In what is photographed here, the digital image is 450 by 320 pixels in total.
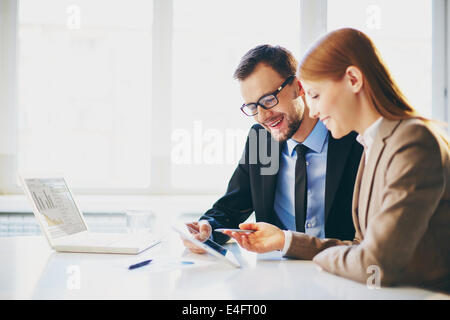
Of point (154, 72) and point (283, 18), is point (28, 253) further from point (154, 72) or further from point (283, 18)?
point (283, 18)

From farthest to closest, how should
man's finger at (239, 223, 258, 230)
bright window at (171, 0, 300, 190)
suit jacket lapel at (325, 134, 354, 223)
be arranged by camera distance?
bright window at (171, 0, 300, 190) → suit jacket lapel at (325, 134, 354, 223) → man's finger at (239, 223, 258, 230)

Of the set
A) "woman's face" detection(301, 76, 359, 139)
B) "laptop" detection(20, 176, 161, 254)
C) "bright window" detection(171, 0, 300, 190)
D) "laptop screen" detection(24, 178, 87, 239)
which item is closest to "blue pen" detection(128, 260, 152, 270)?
"laptop" detection(20, 176, 161, 254)

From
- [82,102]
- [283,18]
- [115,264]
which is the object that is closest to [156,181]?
[82,102]

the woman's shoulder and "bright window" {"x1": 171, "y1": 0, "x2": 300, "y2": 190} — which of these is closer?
the woman's shoulder

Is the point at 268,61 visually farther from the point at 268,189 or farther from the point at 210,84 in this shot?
the point at 210,84

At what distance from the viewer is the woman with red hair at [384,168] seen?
32.3 inches

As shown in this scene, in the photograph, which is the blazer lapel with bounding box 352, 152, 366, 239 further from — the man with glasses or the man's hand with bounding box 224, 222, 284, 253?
the man with glasses

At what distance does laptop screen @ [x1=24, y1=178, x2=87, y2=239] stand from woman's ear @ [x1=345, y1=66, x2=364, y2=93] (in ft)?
3.42

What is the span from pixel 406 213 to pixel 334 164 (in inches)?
29.8

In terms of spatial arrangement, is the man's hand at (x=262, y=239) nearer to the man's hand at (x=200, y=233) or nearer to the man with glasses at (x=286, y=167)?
the man's hand at (x=200, y=233)

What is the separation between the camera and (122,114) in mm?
2982

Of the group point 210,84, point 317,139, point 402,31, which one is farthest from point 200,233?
point 402,31

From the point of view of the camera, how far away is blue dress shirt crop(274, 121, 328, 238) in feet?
5.28

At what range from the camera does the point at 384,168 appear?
2.92 feet
